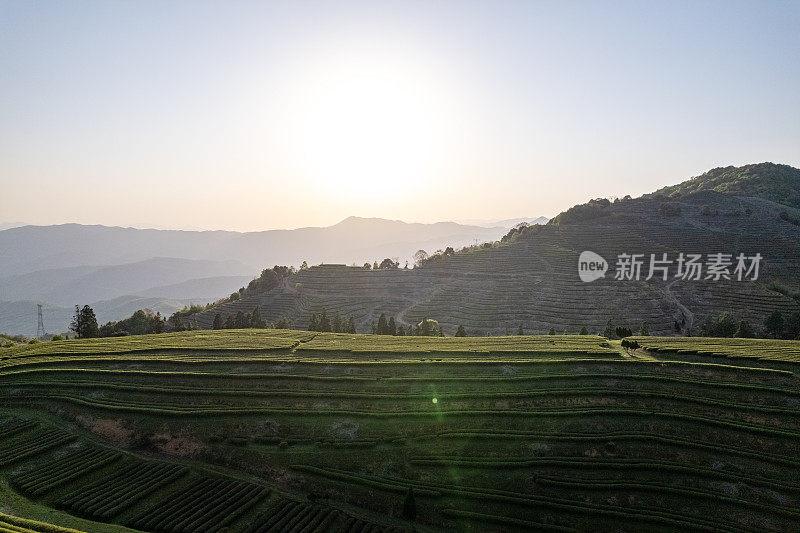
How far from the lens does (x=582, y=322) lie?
11194 centimetres

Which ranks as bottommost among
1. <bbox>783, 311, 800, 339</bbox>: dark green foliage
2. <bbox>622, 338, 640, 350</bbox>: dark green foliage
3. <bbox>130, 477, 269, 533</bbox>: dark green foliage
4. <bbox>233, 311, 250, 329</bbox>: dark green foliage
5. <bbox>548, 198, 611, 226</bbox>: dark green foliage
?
<bbox>233, 311, 250, 329</bbox>: dark green foliage

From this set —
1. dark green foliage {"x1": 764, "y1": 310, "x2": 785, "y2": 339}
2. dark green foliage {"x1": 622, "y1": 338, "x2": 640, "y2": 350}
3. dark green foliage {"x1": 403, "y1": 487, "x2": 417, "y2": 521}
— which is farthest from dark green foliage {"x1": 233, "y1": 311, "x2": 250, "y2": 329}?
dark green foliage {"x1": 764, "y1": 310, "x2": 785, "y2": 339}

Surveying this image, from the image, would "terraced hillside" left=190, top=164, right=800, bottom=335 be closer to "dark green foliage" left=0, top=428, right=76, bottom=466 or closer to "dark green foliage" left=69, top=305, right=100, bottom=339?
"dark green foliage" left=69, top=305, right=100, bottom=339

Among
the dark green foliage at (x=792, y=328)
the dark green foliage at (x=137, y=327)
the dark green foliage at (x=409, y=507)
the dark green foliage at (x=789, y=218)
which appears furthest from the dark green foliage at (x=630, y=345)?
the dark green foliage at (x=789, y=218)

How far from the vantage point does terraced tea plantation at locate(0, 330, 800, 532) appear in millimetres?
35406

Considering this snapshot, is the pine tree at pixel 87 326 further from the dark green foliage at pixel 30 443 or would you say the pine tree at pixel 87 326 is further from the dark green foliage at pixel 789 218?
the dark green foliage at pixel 789 218

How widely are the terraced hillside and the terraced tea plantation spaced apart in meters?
53.1

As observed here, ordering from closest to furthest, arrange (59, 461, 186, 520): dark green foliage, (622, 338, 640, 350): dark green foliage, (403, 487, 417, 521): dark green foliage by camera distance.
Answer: (403, 487, 417, 521): dark green foliage
(59, 461, 186, 520): dark green foliage
(622, 338, 640, 350): dark green foliage

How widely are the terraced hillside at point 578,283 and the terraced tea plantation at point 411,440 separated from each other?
53.1m

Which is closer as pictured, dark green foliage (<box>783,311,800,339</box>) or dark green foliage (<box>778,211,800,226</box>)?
dark green foliage (<box>783,311,800,339</box>)

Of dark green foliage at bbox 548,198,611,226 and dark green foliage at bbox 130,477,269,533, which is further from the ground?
dark green foliage at bbox 548,198,611,226

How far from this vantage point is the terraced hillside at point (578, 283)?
113375 mm

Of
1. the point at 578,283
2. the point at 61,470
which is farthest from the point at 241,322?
the point at 578,283

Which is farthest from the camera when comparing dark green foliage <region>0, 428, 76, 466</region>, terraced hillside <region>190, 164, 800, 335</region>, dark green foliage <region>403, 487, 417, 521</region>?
terraced hillside <region>190, 164, 800, 335</region>
